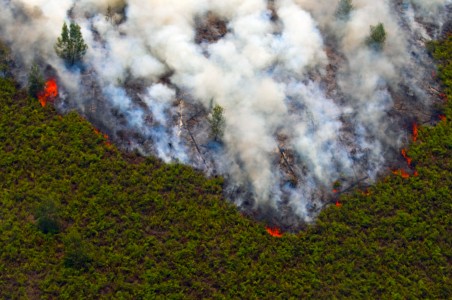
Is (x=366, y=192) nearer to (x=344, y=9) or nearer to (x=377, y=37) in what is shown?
(x=377, y=37)

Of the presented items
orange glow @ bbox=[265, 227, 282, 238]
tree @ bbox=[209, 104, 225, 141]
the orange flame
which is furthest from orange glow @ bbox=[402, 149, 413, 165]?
tree @ bbox=[209, 104, 225, 141]

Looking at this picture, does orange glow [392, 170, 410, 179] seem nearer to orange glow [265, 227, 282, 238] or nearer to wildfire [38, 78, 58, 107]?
orange glow [265, 227, 282, 238]

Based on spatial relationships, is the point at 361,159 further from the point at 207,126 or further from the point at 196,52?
the point at 196,52

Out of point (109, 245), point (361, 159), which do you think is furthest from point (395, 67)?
point (109, 245)

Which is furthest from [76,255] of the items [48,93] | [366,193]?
[366,193]

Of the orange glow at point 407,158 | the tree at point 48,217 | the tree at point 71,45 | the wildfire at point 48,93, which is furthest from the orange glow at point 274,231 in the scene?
the tree at point 71,45
